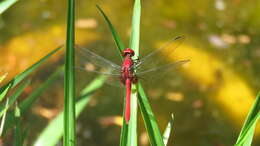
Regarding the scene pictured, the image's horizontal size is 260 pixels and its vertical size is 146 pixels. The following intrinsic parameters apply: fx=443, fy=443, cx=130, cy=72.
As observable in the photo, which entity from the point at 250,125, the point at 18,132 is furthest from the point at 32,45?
the point at 250,125

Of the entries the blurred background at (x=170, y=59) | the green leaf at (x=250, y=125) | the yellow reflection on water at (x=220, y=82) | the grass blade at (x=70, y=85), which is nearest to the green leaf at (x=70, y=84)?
the grass blade at (x=70, y=85)

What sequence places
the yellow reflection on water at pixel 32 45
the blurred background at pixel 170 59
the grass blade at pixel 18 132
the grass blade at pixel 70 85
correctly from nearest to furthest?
1. the grass blade at pixel 70 85
2. the grass blade at pixel 18 132
3. the blurred background at pixel 170 59
4. the yellow reflection on water at pixel 32 45

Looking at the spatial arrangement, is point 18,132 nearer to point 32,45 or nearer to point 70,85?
point 70,85

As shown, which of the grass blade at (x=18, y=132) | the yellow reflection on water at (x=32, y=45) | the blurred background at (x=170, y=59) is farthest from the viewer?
Answer: the yellow reflection on water at (x=32, y=45)

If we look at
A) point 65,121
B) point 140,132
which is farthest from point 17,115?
point 140,132

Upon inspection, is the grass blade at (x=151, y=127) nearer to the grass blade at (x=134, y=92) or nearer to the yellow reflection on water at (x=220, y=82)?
the grass blade at (x=134, y=92)

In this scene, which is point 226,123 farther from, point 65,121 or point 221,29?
point 65,121
